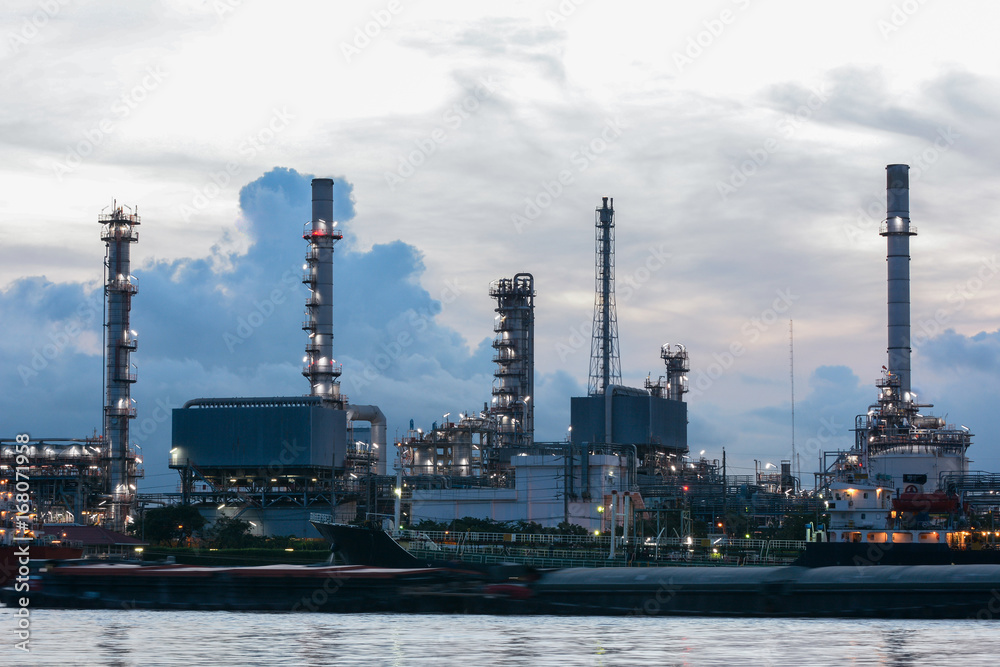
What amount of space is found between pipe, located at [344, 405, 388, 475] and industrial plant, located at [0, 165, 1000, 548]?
1.35ft

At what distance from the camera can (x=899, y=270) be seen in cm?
11750

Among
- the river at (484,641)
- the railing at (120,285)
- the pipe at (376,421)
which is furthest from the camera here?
the pipe at (376,421)

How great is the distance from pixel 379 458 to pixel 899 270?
56531 mm

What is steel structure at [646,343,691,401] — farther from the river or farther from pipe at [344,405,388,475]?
the river

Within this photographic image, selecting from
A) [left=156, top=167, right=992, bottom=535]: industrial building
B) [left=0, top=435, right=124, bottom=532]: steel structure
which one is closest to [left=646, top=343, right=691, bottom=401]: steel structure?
[left=156, top=167, right=992, bottom=535]: industrial building

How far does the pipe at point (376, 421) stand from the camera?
132375 mm

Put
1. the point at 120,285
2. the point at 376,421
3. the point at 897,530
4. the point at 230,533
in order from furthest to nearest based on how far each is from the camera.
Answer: the point at 376,421 < the point at 120,285 < the point at 230,533 < the point at 897,530

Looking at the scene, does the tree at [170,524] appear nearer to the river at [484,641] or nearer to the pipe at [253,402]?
the pipe at [253,402]

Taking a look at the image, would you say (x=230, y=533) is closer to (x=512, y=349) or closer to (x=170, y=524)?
(x=170, y=524)

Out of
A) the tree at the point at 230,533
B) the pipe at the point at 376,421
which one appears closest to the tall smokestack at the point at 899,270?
the pipe at the point at 376,421

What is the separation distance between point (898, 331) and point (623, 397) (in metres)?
28.9

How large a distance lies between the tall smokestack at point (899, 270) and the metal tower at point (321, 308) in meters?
53.9

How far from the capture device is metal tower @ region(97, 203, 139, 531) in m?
116

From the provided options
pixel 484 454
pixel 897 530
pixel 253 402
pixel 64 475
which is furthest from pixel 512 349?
pixel 897 530
